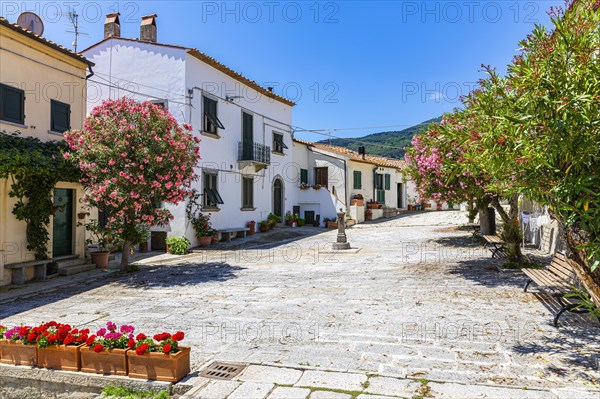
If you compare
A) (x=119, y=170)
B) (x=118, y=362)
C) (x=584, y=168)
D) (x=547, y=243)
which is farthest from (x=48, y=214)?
(x=547, y=243)

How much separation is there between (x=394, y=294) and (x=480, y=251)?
265 inches

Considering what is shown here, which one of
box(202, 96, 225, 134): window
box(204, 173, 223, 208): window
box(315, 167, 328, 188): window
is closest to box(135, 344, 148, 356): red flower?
box(204, 173, 223, 208): window

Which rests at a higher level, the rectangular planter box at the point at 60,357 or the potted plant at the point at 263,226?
the potted plant at the point at 263,226

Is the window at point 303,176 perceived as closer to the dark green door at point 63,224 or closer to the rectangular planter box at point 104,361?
the dark green door at point 63,224

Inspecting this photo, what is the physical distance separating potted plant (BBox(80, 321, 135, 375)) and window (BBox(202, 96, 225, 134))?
44.8ft

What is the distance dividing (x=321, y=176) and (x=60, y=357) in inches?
955

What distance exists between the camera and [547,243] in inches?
523

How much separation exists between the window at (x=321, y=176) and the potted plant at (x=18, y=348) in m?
23.8

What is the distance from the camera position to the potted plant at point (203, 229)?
16797 millimetres

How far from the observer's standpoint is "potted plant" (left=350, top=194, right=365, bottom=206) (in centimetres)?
2828

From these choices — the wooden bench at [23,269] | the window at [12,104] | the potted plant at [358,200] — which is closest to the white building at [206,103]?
the wooden bench at [23,269]

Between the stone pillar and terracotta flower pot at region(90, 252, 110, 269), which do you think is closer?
terracotta flower pot at region(90, 252, 110, 269)

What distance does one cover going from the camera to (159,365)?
4.56m

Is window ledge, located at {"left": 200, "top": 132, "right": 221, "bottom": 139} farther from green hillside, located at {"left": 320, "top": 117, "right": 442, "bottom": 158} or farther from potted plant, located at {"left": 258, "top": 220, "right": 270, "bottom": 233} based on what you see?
green hillside, located at {"left": 320, "top": 117, "right": 442, "bottom": 158}
